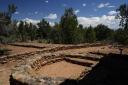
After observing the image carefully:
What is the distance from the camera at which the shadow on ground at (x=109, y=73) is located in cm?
772

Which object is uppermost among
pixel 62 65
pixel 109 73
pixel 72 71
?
pixel 109 73

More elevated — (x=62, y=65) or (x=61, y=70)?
(x=62, y=65)

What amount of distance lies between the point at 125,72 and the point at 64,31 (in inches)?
1410

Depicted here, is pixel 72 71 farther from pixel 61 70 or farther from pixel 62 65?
pixel 62 65

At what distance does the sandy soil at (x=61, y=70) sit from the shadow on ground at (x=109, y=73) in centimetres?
180

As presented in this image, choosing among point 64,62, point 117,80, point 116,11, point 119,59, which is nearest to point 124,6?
point 116,11

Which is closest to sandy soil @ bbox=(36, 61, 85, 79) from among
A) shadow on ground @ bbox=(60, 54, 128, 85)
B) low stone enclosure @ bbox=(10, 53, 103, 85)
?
low stone enclosure @ bbox=(10, 53, 103, 85)

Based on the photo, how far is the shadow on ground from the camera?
304 inches

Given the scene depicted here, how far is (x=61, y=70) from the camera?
43.9 ft

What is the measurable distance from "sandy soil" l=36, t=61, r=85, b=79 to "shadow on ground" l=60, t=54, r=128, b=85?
1.80 m

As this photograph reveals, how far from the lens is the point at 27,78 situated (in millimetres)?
7141

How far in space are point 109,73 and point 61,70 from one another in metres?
4.42

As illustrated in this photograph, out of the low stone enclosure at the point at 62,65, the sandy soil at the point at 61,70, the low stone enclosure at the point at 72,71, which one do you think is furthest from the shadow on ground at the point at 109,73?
the sandy soil at the point at 61,70

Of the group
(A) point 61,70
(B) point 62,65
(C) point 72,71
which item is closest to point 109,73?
(C) point 72,71
